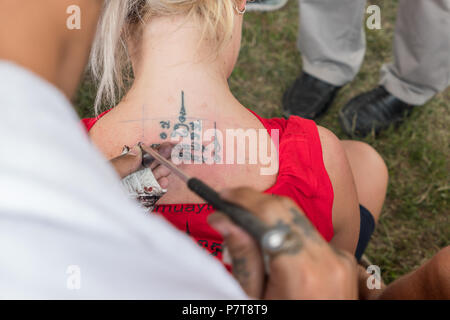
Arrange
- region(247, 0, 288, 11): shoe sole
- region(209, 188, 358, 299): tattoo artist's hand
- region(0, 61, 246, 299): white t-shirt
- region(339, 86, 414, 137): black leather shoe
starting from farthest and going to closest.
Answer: region(247, 0, 288, 11): shoe sole, region(339, 86, 414, 137): black leather shoe, region(209, 188, 358, 299): tattoo artist's hand, region(0, 61, 246, 299): white t-shirt

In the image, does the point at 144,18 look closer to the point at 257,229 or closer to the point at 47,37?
the point at 47,37

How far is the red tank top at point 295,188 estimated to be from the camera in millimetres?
944

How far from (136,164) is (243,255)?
0.46 metres

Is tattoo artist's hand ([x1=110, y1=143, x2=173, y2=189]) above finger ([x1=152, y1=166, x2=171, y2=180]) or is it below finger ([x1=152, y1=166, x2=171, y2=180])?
above

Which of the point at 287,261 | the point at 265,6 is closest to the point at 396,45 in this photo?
the point at 265,6

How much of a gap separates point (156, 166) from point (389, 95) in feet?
4.93

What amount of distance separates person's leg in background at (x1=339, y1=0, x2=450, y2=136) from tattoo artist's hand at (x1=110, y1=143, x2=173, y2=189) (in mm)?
1240

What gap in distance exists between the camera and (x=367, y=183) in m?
1.45

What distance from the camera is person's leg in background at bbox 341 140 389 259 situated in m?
1.41

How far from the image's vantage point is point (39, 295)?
43 centimetres

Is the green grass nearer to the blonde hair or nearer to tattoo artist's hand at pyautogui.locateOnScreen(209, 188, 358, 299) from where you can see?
the blonde hair

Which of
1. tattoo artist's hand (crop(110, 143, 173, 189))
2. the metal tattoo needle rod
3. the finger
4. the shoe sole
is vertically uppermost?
the shoe sole

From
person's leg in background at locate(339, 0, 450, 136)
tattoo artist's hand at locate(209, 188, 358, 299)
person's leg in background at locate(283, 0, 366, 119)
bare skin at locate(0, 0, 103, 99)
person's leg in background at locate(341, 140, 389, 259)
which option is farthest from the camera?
person's leg in background at locate(283, 0, 366, 119)

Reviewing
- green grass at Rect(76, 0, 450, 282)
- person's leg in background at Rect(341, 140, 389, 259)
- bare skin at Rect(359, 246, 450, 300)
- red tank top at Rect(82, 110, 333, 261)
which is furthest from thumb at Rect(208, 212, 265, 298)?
green grass at Rect(76, 0, 450, 282)
